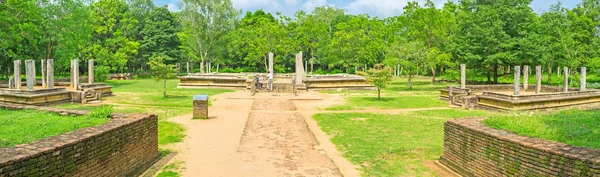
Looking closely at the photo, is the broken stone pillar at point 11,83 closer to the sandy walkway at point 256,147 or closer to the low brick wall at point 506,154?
the sandy walkway at point 256,147

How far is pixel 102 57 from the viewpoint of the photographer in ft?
132

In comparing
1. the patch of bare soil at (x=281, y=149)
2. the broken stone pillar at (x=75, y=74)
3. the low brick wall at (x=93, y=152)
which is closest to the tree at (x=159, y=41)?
the broken stone pillar at (x=75, y=74)

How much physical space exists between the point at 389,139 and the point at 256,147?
3.86 m

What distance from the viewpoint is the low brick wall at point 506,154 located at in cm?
565

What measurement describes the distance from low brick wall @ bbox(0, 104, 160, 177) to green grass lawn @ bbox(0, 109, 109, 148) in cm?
37

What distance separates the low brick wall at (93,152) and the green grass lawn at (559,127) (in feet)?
22.2

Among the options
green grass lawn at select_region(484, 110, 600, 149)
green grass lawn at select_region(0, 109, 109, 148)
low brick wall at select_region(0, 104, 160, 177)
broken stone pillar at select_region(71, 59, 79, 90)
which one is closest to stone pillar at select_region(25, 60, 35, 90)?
broken stone pillar at select_region(71, 59, 79, 90)

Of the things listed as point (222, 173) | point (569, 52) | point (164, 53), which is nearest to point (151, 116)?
point (222, 173)

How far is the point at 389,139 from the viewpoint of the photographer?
1219 centimetres

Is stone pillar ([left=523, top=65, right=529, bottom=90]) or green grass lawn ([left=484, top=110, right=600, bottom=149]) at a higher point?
stone pillar ([left=523, top=65, right=529, bottom=90])

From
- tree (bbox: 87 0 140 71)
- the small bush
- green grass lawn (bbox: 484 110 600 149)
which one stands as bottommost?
green grass lawn (bbox: 484 110 600 149)

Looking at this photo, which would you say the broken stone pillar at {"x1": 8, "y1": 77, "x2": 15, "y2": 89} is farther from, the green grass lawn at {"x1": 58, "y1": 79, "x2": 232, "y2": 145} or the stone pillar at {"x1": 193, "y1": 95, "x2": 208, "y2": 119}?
the stone pillar at {"x1": 193, "y1": 95, "x2": 208, "y2": 119}

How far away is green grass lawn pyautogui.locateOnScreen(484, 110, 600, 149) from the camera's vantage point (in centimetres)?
709

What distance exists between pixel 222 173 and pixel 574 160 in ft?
18.7
